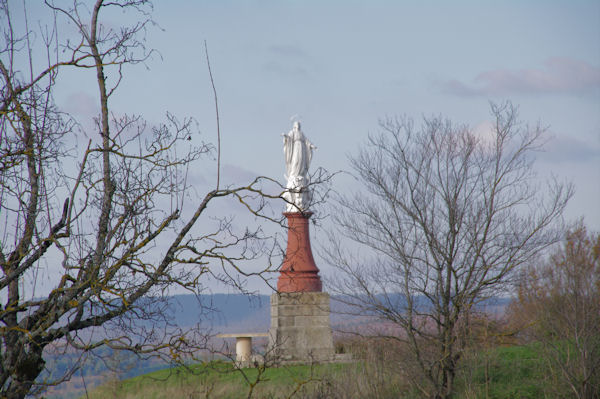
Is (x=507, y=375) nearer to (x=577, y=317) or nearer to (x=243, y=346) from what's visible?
(x=577, y=317)

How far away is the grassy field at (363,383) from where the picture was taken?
11.8 metres

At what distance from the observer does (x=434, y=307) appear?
11734 millimetres

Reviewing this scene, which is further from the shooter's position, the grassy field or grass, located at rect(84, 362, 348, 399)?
grass, located at rect(84, 362, 348, 399)

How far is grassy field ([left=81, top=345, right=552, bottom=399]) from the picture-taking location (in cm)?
1184

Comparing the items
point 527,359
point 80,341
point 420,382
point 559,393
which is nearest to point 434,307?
point 420,382

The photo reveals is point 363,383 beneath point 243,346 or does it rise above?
beneath

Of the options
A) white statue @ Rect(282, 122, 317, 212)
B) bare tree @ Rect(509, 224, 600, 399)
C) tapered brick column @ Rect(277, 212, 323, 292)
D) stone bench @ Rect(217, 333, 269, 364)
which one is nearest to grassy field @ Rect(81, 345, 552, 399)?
bare tree @ Rect(509, 224, 600, 399)

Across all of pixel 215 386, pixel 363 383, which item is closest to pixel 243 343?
pixel 215 386

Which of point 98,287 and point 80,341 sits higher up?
point 98,287

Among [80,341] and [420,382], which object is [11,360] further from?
[420,382]

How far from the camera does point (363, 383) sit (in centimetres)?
1224

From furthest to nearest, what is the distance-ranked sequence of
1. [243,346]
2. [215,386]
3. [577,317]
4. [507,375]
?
[243,346], [507,375], [215,386], [577,317]

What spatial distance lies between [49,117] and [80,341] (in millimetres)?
2036

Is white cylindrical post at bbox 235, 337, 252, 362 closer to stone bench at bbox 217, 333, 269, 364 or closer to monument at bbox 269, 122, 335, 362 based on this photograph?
stone bench at bbox 217, 333, 269, 364
